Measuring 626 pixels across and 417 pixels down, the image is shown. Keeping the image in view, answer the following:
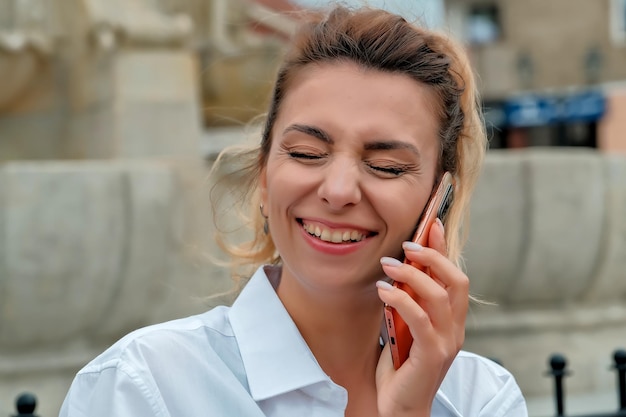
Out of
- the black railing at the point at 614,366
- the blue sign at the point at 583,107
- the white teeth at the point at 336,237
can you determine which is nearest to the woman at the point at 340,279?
the white teeth at the point at 336,237

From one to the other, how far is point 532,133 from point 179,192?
2772 centimetres

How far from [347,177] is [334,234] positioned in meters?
0.11

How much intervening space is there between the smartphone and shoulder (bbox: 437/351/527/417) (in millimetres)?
211

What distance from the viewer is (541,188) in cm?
564

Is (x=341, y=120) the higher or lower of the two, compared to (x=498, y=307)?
higher

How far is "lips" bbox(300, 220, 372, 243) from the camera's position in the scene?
1761 mm

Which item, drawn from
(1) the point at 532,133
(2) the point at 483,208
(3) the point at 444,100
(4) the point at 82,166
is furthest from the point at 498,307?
(1) the point at 532,133

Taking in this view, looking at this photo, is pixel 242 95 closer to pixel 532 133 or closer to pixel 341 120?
pixel 341 120

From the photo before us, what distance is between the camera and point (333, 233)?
5.77 ft

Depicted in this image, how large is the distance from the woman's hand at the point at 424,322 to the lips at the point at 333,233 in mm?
86

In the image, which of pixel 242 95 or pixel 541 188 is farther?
pixel 242 95

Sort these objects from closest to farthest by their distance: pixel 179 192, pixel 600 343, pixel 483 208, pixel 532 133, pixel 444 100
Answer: pixel 444 100, pixel 179 192, pixel 483 208, pixel 600 343, pixel 532 133

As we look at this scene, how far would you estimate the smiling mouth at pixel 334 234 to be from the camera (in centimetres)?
176

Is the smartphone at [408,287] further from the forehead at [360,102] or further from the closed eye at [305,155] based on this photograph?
the closed eye at [305,155]
